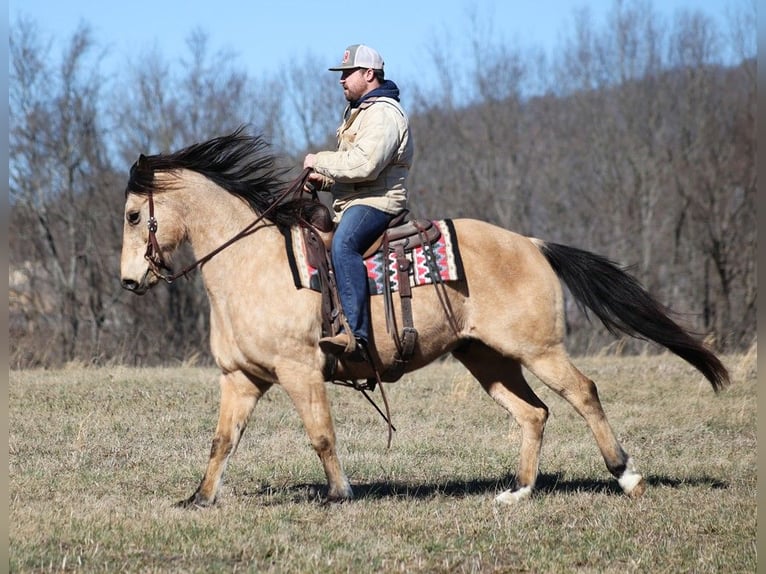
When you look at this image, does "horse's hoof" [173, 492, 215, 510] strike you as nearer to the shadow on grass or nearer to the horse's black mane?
the shadow on grass

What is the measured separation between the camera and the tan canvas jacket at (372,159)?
7332 mm

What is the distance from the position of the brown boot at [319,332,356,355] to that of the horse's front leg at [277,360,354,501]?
18 centimetres

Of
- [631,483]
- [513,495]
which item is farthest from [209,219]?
[631,483]

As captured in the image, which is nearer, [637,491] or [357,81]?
[357,81]

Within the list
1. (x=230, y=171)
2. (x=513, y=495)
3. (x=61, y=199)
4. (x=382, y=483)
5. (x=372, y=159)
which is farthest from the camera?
(x=61, y=199)

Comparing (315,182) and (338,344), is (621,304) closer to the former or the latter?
(338,344)

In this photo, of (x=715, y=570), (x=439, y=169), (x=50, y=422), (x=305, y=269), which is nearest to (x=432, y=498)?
(x=305, y=269)

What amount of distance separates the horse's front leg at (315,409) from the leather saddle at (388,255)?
295mm

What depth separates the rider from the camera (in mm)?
7316

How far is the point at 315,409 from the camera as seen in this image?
727cm

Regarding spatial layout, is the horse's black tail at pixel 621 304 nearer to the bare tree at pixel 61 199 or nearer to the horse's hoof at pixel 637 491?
the horse's hoof at pixel 637 491

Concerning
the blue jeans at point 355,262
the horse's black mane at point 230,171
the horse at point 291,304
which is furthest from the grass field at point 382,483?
the horse's black mane at point 230,171

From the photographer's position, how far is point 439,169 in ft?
128

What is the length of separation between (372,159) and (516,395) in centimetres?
236
